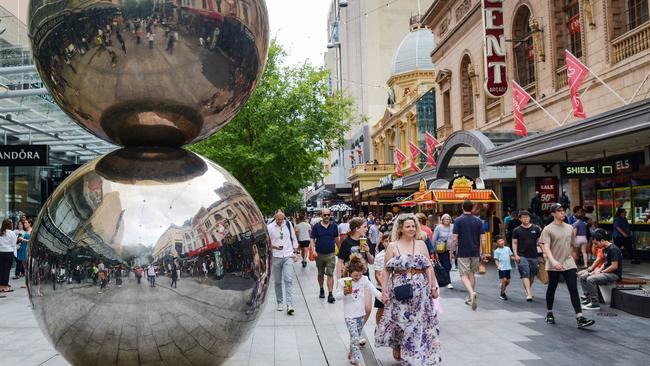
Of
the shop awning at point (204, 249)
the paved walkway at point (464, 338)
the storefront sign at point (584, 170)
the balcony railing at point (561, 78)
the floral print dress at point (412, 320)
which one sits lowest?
the paved walkway at point (464, 338)

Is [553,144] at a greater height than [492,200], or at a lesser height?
greater

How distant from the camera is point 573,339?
712cm

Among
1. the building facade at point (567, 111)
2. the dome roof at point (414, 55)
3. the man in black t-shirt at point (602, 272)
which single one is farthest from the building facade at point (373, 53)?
the man in black t-shirt at point (602, 272)

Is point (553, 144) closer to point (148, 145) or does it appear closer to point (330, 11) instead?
point (148, 145)

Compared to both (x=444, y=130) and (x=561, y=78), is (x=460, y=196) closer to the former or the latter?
(x=561, y=78)

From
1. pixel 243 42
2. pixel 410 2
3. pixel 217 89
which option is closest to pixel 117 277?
pixel 217 89

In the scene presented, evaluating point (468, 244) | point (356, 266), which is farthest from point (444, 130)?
point (356, 266)

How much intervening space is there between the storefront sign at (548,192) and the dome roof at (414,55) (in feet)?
93.5

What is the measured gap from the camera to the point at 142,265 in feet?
10.7

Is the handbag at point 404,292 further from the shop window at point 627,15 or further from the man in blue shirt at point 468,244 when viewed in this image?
the shop window at point 627,15

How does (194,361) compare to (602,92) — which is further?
(602,92)

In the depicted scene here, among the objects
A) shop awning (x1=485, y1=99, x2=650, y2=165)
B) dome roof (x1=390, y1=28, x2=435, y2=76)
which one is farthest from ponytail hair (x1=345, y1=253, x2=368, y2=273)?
dome roof (x1=390, y1=28, x2=435, y2=76)

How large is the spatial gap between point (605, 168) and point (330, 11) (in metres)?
83.8

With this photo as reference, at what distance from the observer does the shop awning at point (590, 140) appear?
10.9 meters
